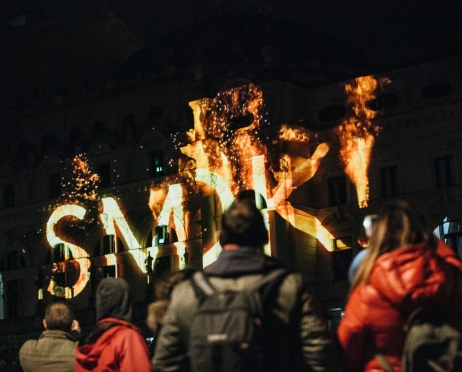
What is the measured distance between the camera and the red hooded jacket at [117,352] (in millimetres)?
7086

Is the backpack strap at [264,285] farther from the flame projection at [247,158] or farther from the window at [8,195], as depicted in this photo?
the window at [8,195]

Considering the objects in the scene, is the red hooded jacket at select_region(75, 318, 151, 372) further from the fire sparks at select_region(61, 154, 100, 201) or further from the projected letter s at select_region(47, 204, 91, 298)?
the fire sparks at select_region(61, 154, 100, 201)

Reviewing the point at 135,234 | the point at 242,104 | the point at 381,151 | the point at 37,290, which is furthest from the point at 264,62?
the point at 37,290

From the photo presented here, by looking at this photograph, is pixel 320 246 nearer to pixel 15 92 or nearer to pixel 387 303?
pixel 15 92

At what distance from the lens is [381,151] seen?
40906 millimetres

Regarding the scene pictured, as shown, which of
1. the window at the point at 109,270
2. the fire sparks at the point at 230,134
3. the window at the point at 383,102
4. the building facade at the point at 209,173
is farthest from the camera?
the window at the point at 109,270

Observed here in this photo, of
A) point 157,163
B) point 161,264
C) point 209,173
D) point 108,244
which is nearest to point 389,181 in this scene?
point 209,173

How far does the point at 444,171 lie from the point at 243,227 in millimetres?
34948

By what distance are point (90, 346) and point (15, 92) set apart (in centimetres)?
4984

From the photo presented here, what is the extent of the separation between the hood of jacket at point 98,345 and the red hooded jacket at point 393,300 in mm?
2002

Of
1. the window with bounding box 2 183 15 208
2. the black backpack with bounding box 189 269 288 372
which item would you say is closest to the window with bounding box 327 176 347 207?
the window with bounding box 2 183 15 208

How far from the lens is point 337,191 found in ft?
139

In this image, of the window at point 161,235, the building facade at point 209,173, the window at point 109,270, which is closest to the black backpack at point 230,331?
the building facade at point 209,173

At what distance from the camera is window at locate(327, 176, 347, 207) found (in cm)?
4212
